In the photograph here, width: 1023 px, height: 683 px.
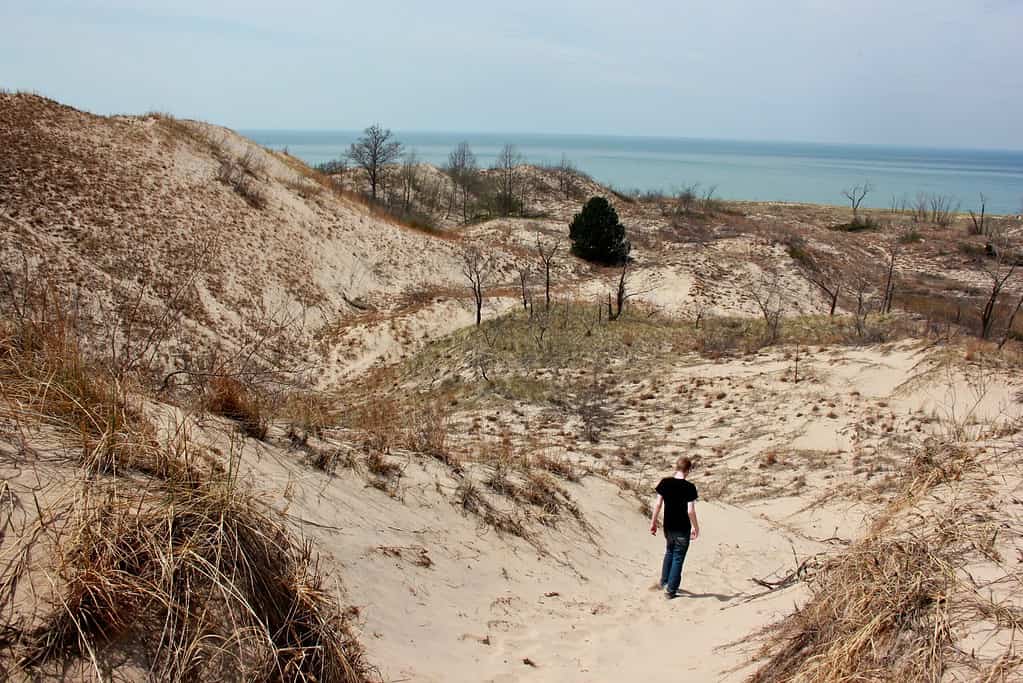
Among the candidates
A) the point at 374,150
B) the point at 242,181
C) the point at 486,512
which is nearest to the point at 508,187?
the point at 374,150

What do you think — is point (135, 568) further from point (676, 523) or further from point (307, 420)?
point (676, 523)

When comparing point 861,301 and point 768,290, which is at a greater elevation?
point 861,301

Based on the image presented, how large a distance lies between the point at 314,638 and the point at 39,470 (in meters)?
1.87

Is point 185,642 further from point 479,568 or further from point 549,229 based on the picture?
point 549,229

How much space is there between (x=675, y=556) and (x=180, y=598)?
5122 mm

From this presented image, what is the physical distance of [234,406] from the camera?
686 centimetres

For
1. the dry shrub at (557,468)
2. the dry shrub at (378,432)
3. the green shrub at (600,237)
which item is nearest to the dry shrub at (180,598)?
the dry shrub at (378,432)

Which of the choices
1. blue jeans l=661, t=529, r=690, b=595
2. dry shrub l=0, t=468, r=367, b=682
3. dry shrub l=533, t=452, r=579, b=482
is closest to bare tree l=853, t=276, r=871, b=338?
dry shrub l=533, t=452, r=579, b=482

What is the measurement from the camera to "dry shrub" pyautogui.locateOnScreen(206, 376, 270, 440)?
669cm

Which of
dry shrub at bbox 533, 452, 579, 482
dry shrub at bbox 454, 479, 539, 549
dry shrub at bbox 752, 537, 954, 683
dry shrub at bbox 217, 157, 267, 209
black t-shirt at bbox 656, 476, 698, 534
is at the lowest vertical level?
dry shrub at bbox 533, 452, 579, 482

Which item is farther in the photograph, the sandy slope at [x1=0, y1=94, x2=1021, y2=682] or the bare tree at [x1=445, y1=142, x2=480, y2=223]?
the bare tree at [x1=445, y1=142, x2=480, y2=223]

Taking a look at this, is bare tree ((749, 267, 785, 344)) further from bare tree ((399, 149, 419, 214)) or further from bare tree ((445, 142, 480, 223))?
bare tree ((399, 149, 419, 214))

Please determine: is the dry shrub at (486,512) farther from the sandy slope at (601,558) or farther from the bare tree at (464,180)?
the bare tree at (464,180)

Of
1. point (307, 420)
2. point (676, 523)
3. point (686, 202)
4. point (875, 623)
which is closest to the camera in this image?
point (875, 623)
